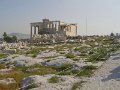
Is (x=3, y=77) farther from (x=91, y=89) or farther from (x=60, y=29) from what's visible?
(x=60, y=29)

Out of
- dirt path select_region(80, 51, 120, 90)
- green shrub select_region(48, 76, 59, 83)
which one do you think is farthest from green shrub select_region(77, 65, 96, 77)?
green shrub select_region(48, 76, 59, 83)

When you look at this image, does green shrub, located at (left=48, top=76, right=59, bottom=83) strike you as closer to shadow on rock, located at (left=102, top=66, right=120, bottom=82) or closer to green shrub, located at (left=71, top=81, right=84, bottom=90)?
green shrub, located at (left=71, top=81, right=84, bottom=90)

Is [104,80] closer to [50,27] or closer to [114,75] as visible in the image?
[114,75]

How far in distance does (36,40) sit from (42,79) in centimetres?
7353

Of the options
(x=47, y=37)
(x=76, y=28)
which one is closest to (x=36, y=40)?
(x=47, y=37)

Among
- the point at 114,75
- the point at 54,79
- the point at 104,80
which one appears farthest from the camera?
the point at 114,75

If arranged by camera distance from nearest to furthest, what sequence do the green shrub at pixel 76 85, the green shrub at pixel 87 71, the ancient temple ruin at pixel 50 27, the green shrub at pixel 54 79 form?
the green shrub at pixel 76 85 → the green shrub at pixel 54 79 → the green shrub at pixel 87 71 → the ancient temple ruin at pixel 50 27

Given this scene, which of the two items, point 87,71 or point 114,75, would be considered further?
point 87,71

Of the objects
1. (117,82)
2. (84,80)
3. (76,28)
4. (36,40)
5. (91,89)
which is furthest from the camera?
(76,28)

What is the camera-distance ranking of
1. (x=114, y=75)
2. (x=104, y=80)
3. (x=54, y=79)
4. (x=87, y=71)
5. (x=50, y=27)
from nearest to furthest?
(x=104, y=80) → (x=54, y=79) → (x=114, y=75) → (x=87, y=71) → (x=50, y=27)

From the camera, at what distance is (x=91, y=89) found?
17578 mm

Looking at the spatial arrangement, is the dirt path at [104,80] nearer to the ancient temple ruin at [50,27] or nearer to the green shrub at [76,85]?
the green shrub at [76,85]

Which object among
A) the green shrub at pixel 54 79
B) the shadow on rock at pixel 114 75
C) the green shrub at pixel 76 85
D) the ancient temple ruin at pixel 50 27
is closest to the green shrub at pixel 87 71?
the shadow on rock at pixel 114 75

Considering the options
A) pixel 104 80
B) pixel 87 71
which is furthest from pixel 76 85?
pixel 87 71
